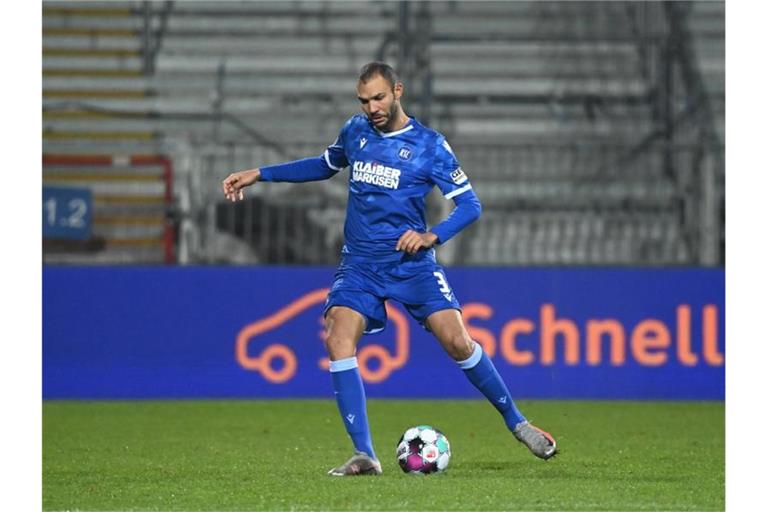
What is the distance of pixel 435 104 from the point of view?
14328 mm

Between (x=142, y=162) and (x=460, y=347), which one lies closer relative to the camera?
(x=460, y=347)

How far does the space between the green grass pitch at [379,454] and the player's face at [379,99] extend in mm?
1527

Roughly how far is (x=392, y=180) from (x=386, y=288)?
18.6 inches

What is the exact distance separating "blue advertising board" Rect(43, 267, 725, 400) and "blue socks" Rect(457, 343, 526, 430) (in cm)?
473

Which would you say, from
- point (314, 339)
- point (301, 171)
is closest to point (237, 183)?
point (301, 171)

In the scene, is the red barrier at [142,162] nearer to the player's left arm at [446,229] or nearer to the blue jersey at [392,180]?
the blue jersey at [392,180]

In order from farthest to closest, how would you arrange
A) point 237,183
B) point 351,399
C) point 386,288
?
point 237,183 < point 386,288 < point 351,399

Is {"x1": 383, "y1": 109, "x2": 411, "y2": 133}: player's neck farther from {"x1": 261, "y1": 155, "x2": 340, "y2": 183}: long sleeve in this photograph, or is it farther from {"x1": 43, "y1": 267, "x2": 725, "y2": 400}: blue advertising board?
{"x1": 43, "y1": 267, "x2": 725, "y2": 400}: blue advertising board

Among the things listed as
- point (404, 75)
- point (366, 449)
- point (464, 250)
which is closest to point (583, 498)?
point (366, 449)

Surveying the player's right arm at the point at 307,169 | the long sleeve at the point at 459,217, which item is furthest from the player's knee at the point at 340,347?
the player's right arm at the point at 307,169

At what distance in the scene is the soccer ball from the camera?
6.72 m

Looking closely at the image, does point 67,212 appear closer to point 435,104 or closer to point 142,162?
point 142,162

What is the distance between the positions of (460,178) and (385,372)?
200 inches
